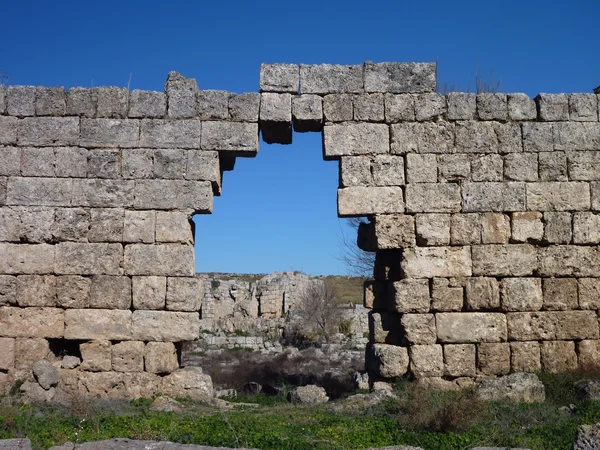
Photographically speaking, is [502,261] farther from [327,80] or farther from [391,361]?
[327,80]

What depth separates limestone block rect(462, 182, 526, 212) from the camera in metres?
8.72

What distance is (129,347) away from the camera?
8.37 meters

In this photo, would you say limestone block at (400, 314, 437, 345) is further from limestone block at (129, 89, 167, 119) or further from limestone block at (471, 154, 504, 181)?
limestone block at (129, 89, 167, 119)

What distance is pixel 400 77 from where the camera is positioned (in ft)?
29.7

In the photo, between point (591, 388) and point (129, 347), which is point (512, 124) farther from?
point (129, 347)

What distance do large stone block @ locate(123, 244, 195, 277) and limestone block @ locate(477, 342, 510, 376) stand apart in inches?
160

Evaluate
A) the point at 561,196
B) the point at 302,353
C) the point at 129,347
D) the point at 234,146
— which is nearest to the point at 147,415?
the point at 129,347

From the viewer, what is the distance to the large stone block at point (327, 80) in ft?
29.4

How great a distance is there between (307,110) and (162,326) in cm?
356

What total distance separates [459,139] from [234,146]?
3159 mm

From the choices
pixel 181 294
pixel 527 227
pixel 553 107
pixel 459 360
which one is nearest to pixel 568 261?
pixel 527 227

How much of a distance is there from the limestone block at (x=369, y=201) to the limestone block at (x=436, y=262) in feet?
2.14

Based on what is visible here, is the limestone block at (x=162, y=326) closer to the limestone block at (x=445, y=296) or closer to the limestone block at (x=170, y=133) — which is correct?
the limestone block at (x=170, y=133)

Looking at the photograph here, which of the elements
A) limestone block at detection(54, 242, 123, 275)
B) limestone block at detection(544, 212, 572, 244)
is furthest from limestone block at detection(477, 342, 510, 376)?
limestone block at detection(54, 242, 123, 275)
